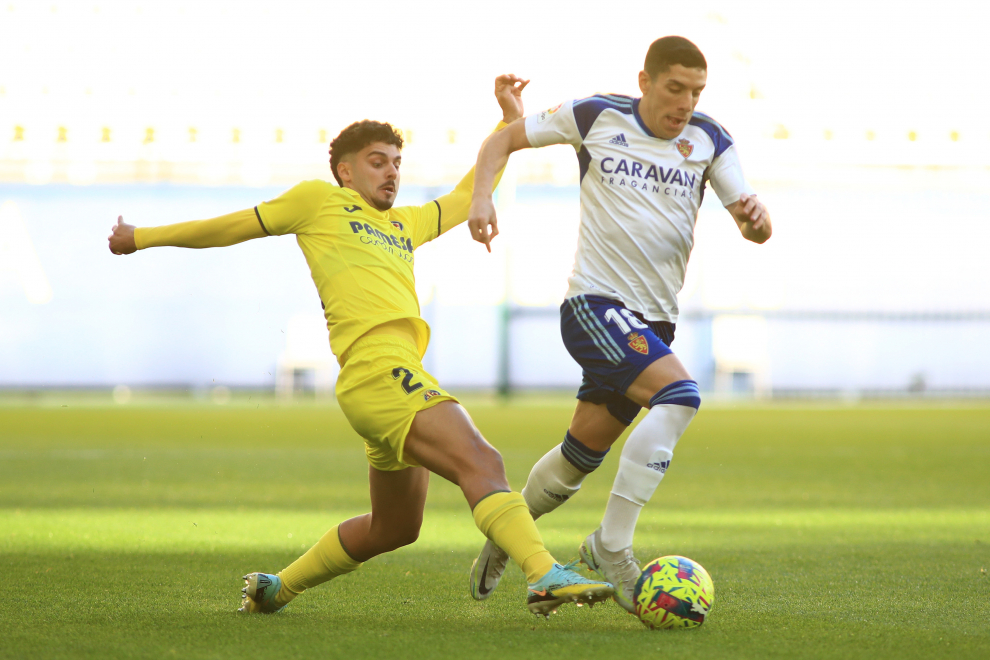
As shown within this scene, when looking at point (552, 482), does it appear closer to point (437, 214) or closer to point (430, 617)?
point (430, 617)

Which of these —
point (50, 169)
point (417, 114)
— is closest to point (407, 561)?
point (50, 169)

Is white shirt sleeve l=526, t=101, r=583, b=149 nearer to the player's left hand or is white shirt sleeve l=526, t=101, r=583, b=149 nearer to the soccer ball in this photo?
the player's left hand

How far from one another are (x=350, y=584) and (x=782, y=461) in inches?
263

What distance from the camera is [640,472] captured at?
10.5ft

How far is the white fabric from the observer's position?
3.79 meters

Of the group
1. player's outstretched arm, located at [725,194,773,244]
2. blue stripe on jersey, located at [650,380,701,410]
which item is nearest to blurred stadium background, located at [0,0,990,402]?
player's outstretched arm, located at [725,194,773,244]

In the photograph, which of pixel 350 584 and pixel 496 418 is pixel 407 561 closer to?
pixel 350 584

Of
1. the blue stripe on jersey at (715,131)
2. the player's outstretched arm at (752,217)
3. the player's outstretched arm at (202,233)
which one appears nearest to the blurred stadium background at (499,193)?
the blue stripe on jersey at (715,131)

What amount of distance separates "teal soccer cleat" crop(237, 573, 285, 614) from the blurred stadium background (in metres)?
23.6

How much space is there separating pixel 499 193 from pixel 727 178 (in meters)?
24.8

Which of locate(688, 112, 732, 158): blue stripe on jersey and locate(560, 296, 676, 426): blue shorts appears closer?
locate(560, 296, 676, 426): blue shorts

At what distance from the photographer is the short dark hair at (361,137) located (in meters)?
3.37

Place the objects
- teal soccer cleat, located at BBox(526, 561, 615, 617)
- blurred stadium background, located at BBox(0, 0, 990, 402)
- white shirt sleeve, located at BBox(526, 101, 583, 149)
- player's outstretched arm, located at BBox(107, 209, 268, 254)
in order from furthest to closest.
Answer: blurred stadium background, located at BBox(0, 0, 990, 402)
white shirt sleeve, located at BBox(526, 101, 583, 149)
player's outstretched arm, located at BBox(107, 209, 268, 254)
teal soccer cleat, located at BBox(526, 561, 615, 617)

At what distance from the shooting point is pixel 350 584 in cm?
397
